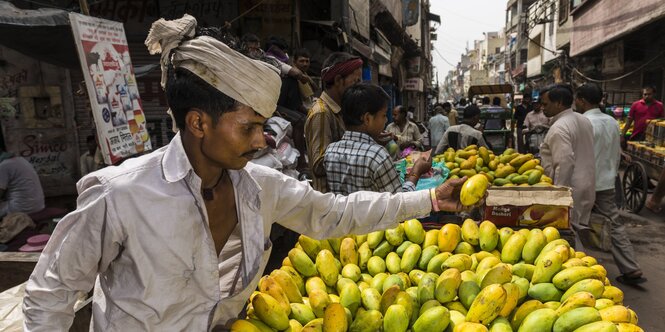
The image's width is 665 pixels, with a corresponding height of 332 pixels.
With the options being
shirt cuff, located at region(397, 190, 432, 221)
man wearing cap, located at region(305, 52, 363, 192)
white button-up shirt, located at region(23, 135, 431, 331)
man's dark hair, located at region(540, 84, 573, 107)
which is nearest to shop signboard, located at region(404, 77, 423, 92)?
man's dark hair, located at region(540, 84, 573, 107)

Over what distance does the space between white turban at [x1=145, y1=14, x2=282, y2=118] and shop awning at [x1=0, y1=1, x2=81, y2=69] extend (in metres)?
3.55

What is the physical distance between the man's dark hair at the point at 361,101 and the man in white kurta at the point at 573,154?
2.32 m

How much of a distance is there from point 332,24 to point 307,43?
1051 mm

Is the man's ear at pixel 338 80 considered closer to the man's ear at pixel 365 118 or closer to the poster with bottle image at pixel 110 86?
the man's ear at pixel 365 118

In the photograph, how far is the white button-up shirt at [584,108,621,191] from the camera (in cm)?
481

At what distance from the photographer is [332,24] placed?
7.86 metres

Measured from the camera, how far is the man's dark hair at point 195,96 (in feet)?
4.43

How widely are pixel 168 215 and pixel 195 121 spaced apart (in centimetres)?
30

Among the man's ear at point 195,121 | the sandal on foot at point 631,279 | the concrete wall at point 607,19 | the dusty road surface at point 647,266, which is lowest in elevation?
the dusty road surface at point 647,266

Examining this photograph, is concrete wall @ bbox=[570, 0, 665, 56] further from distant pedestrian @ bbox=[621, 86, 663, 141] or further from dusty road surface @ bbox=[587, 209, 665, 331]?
dusty road surface @ bbox=[587, 209, 665, 331]

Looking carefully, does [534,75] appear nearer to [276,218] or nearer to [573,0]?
[573,0]

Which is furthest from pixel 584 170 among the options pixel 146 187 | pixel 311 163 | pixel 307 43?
pixel 307 43

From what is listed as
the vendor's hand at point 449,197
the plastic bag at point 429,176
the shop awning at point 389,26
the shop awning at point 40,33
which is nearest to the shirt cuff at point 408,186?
the vendor's hand at point 449,197

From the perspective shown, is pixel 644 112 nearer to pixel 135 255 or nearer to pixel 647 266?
pixel 647 266
